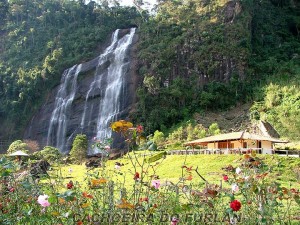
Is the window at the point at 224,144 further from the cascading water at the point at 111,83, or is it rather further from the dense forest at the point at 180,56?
the cascading water at the point at 111,83

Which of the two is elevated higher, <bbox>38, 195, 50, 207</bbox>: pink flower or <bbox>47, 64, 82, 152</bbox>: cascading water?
<bbox>47, 64, 82, 152</bbox>: cascading water

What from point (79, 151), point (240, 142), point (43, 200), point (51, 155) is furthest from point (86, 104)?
point (43, 200)

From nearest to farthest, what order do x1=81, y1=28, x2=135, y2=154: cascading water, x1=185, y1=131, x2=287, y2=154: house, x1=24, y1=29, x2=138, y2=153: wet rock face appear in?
1. x1=185, y1=131, x2=287, y2=154: house
2. x1=81, y1=28, x2=135, y2=154: cascading water
3. x1=24, y1=29, x2=138, y2=153: wet rock face

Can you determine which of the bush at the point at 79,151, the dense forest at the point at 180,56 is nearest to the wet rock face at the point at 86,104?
the dense forest at the point at 180,56

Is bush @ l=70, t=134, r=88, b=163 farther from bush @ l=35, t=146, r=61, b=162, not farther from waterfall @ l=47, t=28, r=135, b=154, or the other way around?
bush @ l=35, t=146, r=61, b=162

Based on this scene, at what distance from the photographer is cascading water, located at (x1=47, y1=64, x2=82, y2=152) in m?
34.6

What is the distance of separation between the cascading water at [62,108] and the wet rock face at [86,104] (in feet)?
0.35

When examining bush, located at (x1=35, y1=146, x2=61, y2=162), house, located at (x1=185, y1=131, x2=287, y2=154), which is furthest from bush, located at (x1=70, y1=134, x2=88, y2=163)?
house, located at (x1=185, y1=131, x2=287, y2=154)

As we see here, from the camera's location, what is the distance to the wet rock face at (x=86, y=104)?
33659 mm

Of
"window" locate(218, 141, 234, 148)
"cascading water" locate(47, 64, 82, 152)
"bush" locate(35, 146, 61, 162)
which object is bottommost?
"bush" locate(35, 146, 61, 162)

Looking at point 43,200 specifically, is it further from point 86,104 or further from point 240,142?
point 86,104

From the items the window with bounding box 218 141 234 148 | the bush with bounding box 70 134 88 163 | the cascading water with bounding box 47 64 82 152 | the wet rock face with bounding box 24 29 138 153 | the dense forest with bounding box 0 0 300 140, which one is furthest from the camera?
the cascading water with bounding box 47 64 82 152

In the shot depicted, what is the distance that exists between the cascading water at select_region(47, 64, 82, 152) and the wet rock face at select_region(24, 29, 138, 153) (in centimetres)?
11

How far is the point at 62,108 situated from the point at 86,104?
111 inches
